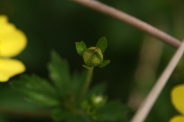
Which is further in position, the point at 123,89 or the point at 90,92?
the point at 123,89


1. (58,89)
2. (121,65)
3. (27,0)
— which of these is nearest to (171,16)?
(121,65)

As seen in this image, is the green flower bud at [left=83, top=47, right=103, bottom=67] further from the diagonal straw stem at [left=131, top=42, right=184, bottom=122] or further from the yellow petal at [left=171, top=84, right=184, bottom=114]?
the yellow petal at [left=171, top=84, right=184, bottom=114]

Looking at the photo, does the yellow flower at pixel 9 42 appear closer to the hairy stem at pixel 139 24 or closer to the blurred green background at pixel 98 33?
the hairy stem at pixel 139 24

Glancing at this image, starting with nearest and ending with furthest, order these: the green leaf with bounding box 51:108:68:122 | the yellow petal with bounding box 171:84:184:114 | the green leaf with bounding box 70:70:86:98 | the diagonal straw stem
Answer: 1. the diagonal straw stem
2. the yellow petal with bounding box 171:84:184:114
3. the green leaf with bounding box 51:108:68:122
4. the green leaf with bounding box 70:70:86:98

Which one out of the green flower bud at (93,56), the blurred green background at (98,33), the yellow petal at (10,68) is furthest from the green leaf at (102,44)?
the blurred green background at (98,33)

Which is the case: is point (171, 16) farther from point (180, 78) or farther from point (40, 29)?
point (40, 29)

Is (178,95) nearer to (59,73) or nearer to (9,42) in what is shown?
(59,73)

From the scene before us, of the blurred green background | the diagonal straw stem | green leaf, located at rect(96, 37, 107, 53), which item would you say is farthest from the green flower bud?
the blurred green background
